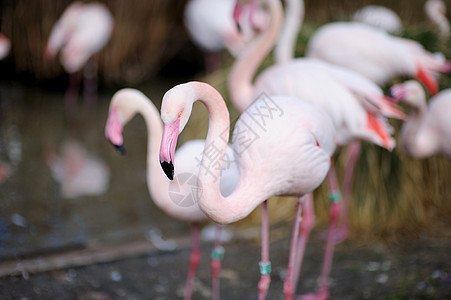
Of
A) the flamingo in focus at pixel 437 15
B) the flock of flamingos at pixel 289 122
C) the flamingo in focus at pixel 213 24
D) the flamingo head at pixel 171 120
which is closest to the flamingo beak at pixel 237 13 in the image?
the flock of flamingos at pixel 289 122

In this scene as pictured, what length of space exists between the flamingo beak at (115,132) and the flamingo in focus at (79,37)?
391cm

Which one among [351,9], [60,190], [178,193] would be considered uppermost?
[351,9]

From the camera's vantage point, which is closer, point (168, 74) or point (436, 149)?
point (436, 149)

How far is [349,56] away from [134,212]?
173cm

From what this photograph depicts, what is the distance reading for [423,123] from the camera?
375cm

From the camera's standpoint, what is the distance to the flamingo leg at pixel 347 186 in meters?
3.83

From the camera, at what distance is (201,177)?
90.3 inches

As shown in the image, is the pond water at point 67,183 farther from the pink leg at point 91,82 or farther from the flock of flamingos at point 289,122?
the flock of flamingos at point 289,122

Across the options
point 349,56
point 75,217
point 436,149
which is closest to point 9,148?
point 75,217

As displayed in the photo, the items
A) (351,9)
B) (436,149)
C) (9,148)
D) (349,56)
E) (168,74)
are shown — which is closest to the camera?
(436,149)

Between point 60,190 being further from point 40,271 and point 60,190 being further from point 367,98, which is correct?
Result: point 367,98

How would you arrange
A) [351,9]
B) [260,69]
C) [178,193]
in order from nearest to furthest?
[178,193]
[260,69]
[351,9]

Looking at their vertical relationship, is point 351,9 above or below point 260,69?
above

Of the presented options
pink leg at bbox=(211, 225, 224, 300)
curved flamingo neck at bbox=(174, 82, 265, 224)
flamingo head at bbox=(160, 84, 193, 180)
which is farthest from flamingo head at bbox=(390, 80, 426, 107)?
flamingo head at bbox=(160, 84, 193, 180)
